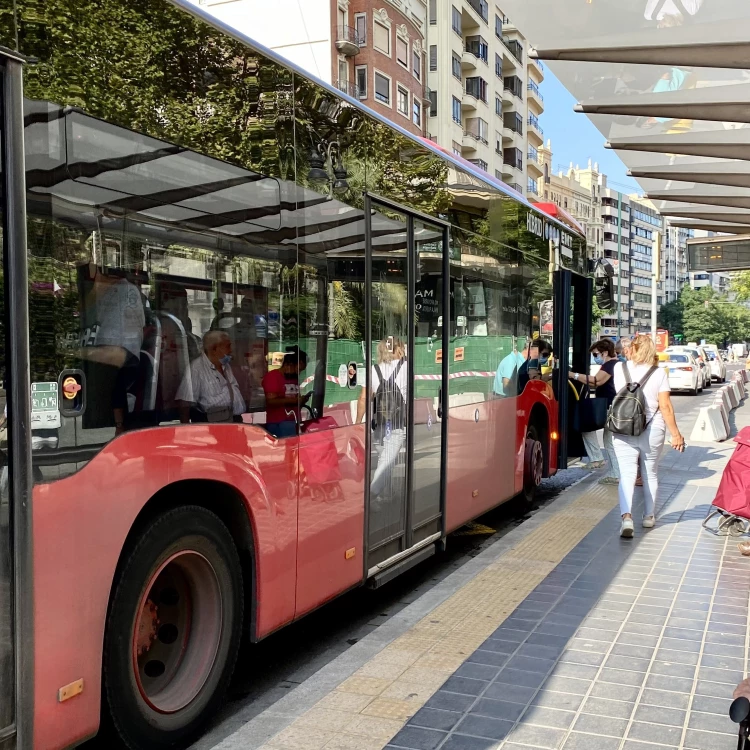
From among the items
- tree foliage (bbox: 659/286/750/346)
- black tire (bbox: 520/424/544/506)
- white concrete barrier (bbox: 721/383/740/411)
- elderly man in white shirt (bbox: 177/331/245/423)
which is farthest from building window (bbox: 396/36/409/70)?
tree foliage (bbox: 659/286/750/346)

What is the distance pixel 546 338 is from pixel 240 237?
656cm

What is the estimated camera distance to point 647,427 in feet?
26.9

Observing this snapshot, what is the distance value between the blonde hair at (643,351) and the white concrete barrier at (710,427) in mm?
8212

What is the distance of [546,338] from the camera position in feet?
33.1

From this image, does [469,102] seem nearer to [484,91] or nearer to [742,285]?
[484,91]

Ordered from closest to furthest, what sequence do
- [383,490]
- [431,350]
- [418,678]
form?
[418,678], [383,490], [431,350]

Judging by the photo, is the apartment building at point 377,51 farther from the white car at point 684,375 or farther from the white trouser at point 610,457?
the white trouser at point 610,457

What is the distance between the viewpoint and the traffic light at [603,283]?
12.6 meters

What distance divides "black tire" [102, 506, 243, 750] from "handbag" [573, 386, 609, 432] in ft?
26.3

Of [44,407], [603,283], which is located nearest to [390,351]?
[44,407]

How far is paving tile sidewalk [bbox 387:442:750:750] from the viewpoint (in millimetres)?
3789

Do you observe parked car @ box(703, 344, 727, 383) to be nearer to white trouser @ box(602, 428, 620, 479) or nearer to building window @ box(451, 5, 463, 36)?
building window @ box(451, 5, 463, 36)

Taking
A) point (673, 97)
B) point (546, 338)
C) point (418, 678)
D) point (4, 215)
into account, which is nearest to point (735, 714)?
point (418, 678)

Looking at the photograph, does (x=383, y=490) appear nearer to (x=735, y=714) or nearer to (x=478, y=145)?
(x=735, y=714)
